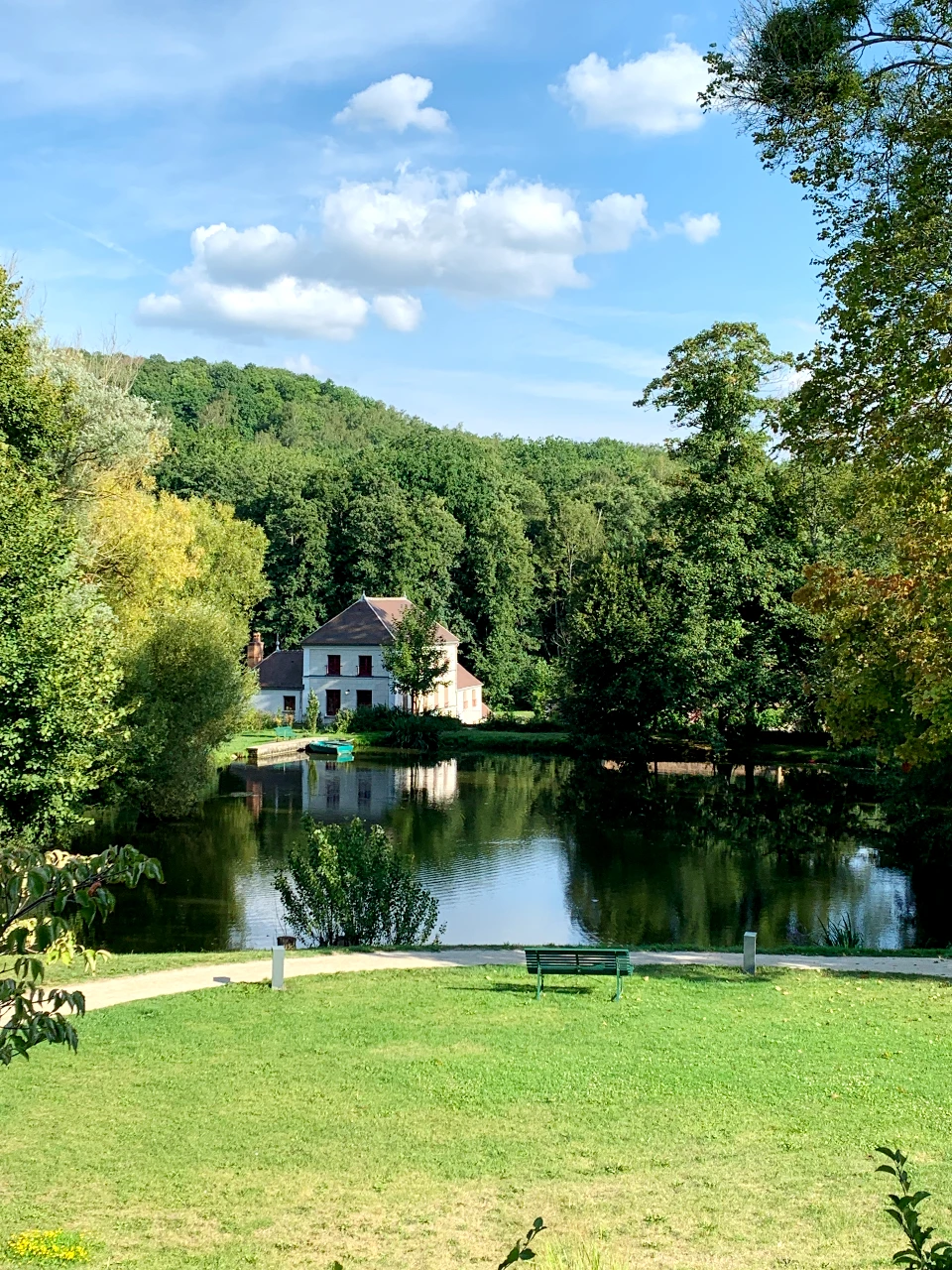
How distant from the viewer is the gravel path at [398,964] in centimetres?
1400

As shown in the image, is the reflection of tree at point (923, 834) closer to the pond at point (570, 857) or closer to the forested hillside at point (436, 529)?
the pond at point (570, 857)

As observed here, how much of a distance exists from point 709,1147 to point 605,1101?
49.1 inches

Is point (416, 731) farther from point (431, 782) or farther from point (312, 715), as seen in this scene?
point (431, 782)

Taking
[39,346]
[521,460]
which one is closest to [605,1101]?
[39,346]

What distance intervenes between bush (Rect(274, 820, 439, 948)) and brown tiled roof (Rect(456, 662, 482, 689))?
38916 millimetres

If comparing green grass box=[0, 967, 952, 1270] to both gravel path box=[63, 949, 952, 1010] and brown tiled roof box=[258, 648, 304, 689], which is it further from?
brown tiled roof box=[258, 648, 304, 689]

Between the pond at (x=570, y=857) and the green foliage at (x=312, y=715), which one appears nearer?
the pond at (x=570, y=857)

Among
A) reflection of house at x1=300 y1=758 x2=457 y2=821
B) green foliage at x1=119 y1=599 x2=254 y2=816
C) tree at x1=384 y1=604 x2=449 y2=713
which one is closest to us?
green foliage at x1=119 y1=599 x2=254 y2=816

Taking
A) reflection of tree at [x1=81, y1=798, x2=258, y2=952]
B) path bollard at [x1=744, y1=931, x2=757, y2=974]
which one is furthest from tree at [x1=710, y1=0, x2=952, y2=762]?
reflection of tree at [x1=81, y1=798, x2=258, y2=952]

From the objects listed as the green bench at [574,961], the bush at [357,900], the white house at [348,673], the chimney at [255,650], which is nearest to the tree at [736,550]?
the white house at [348,673]

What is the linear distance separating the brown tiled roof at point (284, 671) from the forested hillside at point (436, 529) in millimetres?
5002

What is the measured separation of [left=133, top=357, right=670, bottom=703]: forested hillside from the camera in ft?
203

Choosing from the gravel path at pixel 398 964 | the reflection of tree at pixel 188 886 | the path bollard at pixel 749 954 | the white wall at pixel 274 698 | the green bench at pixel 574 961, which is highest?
the white wall at pixel 274 698

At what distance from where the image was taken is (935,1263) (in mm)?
3207
